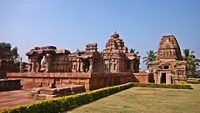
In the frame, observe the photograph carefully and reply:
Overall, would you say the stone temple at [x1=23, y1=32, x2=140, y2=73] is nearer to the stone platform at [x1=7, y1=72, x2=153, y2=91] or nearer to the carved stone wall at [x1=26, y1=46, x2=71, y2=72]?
the carved stone wall at [x1=26, y1=46, x2=71, y2=72]

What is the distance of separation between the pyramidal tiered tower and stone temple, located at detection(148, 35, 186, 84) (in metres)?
3.87

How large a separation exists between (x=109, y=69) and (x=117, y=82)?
40.6 ft

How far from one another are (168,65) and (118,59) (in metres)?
11.4

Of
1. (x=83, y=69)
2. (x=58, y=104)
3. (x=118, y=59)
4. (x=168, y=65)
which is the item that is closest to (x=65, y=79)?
(x=58, y=104)

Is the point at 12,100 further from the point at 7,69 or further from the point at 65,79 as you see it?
the point at 7,69

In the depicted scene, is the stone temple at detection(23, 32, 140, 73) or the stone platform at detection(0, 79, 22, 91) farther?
the stone temple at detection(23, 32, 140, 73)

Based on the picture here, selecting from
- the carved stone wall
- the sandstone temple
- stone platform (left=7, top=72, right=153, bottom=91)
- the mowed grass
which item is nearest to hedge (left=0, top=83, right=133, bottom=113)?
the mowed grass

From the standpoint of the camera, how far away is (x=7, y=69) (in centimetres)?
2116

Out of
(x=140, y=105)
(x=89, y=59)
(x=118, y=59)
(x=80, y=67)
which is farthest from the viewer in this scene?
(x=118, y=59)

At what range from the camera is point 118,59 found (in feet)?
100

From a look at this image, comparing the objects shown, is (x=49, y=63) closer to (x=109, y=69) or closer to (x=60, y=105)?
(x=60, y=105)

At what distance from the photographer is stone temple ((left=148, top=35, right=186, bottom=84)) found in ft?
98.0

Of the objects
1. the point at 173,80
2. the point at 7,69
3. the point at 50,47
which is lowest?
the point at 173,80

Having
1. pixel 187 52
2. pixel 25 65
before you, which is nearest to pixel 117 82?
pixel 25 65
